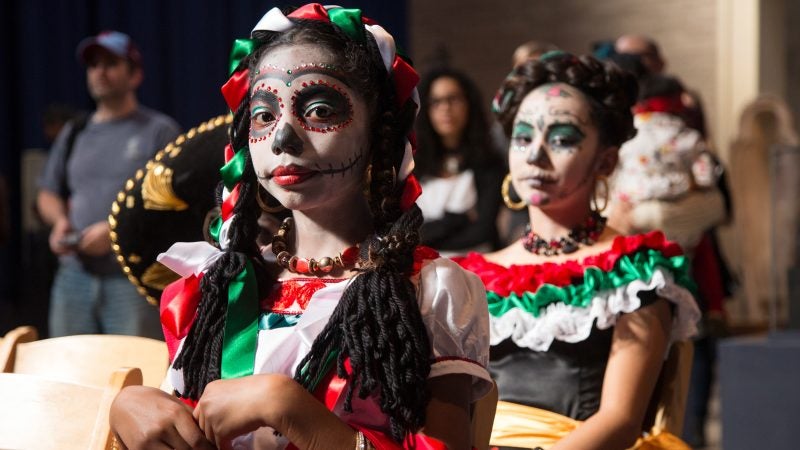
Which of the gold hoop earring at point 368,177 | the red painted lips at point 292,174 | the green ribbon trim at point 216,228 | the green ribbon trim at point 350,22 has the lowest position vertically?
the green ribbon trim at point 216,228

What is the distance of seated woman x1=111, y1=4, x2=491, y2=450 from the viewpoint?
5.24 ft

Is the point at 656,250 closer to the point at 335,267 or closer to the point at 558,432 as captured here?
the point at 558,432

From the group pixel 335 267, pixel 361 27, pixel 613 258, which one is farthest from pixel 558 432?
pixel 361 27

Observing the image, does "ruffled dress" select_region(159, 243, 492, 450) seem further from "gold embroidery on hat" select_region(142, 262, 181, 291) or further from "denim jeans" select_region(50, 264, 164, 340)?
"denim jeans" select_region(50, 264, 164, 340)

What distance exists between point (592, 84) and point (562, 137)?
0.49 feet

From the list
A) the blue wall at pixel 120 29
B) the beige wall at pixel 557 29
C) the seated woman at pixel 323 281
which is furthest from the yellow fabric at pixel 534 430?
the beige wall at pixel 557 29

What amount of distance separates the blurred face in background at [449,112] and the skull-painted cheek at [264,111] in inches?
94.7

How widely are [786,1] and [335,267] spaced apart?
611 cm

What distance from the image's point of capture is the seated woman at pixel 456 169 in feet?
13.0

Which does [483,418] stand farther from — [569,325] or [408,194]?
[569,325]

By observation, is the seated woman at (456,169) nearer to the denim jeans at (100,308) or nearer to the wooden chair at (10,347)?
the denim jeans at (100,308)

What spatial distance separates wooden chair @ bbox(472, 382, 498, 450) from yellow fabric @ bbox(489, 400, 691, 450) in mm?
359

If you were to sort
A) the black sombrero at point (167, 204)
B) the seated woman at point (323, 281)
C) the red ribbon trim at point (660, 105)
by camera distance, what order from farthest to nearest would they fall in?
1. the red ribbon trim at point (660, 105)
2. the black sombrero at point (167, 204)
3. the seated woman at point (323, 281)

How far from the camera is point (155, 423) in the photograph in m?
1.49
